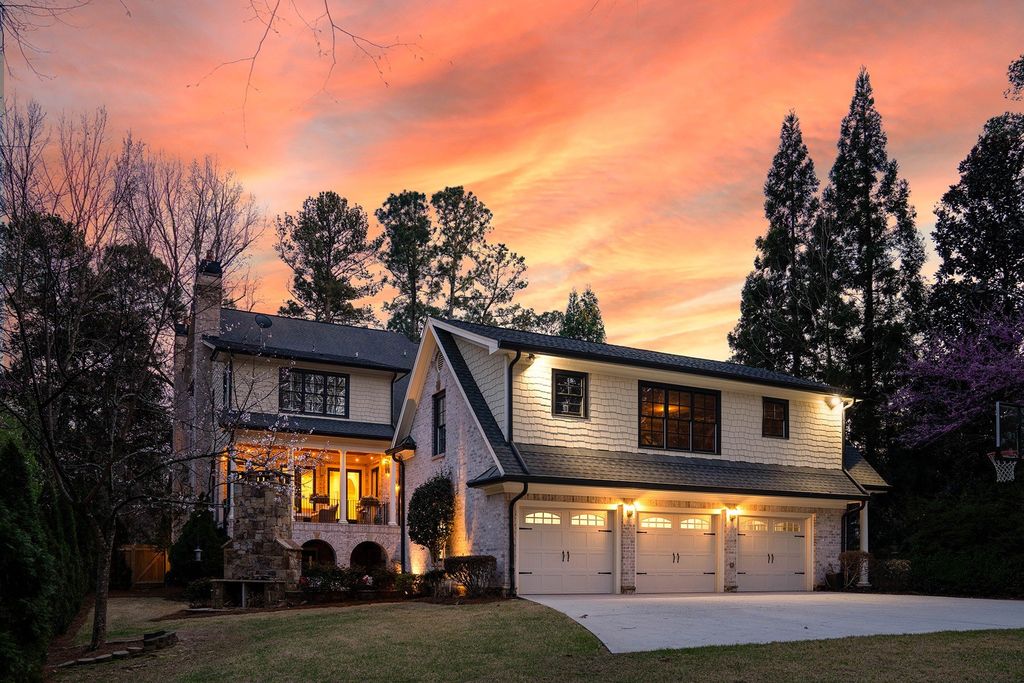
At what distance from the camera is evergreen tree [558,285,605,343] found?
43.6 metres

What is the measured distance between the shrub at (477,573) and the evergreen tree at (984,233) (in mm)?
18899

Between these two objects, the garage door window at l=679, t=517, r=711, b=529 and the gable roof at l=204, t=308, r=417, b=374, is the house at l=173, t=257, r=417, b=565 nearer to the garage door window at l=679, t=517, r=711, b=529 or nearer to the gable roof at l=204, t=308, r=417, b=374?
the gable roof at l=204, t=308, r=417, b=374

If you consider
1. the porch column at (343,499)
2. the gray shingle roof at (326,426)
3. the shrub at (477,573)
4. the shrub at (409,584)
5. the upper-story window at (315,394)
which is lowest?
the shrub at (409,584)

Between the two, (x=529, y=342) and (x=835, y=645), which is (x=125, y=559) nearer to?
(x=529, y=342)

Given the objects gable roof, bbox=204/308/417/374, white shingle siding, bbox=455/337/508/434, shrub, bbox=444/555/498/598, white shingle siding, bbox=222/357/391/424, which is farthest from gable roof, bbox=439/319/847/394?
white shingle siding, bbox=222/357/391/424

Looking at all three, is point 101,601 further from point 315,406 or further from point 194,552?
point 315,406

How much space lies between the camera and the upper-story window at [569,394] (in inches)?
784

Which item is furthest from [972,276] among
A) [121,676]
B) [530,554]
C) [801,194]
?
[121,676]

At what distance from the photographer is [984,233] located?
→ 29.6 metres

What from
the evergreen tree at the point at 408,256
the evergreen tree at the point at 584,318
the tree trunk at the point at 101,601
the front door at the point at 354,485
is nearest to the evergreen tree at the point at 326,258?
the evergreen tree at the point at 408,256

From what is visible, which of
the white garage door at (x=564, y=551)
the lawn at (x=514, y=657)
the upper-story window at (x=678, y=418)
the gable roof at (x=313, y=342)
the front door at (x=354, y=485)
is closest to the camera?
the lawn at (x=514, y=657)

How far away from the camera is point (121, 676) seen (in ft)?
37.6

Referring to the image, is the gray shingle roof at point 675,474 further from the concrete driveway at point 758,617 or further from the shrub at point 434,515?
the concrete driveway at point 758,617

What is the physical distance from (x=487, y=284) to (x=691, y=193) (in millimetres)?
25663
